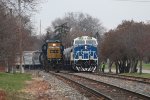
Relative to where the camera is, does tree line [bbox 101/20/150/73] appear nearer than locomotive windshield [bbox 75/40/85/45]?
No

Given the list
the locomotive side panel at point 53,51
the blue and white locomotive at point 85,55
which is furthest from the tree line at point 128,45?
the locomotive side panel at point 53,51

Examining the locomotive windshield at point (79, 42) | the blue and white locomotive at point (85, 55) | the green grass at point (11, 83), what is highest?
the locomotive windshield at point (79, 42)

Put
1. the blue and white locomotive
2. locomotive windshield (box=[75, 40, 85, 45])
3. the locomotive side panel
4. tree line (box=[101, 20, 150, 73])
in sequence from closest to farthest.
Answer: the blue and white locomotive, locomotive windshield (box=[75, 40, 85, 45]), tree line (box=[101, 20, 150, 73]), the locomotive side panel

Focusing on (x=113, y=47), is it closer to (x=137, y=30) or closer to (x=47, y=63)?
(x=137, y=30)

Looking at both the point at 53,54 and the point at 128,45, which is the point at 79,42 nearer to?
the point at 128,45

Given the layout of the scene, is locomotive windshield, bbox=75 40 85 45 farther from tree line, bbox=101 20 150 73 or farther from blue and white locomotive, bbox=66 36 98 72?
tree line, bbox=101 20 150 73

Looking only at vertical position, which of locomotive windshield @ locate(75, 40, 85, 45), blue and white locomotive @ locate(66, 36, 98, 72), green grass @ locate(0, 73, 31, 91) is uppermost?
locomotive windshield @ locate(75, 40, 85, 45)

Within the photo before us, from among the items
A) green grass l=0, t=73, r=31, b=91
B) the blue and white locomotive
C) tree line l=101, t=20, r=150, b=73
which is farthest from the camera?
tree line l=101, t=20, r=150, b=73

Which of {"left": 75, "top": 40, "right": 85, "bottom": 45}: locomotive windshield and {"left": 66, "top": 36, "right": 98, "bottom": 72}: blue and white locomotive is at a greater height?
{"left": 75, "top": 40, "right": 85, "bottom": 45}: locomotive windshield

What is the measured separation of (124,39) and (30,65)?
4679 cm

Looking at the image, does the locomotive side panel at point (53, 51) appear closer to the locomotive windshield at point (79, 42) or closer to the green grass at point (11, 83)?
the locomotive windshield at point (79, 42)

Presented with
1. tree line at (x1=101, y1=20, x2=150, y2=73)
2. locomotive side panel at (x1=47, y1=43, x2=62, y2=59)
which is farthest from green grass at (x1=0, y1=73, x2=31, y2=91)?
locomotive side panel at (x1=47, y1=43, x2=62, y2=59)

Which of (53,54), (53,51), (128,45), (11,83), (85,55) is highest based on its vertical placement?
(128,45)

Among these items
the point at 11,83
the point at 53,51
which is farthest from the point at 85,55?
the point at 11,83
